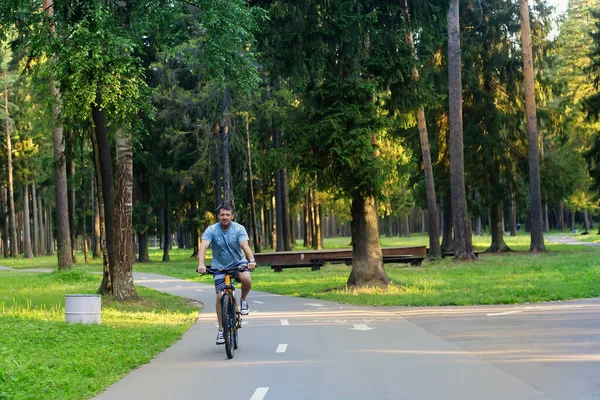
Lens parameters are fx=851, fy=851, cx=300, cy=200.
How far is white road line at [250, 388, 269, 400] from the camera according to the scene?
8.45 meters

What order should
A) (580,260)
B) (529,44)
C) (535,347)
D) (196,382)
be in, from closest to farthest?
1. (196,382)
2. (535,347)
3. (580,260)
4. (529,44)

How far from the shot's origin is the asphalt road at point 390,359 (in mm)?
8719

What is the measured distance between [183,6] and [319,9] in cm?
442

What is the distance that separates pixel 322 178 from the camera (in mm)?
21656

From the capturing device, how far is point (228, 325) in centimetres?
1142

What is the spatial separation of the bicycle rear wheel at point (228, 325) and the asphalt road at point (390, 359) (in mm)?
198

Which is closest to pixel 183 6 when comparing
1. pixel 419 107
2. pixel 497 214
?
pixel 419 107

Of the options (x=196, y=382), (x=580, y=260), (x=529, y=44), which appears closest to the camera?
(x=196, y=382)

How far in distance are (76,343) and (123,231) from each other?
7894 millimetres

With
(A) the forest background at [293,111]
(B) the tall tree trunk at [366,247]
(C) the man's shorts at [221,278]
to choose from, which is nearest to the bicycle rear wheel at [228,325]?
(C) the man's shorts at [221,278]

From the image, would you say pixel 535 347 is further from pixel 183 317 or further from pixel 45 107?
pixel 45 107

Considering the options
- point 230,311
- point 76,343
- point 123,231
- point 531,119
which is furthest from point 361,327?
point 531,119

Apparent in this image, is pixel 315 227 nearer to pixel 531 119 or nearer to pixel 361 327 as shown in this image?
pixel 531 119

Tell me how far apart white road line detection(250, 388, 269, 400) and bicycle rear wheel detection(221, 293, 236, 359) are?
8.08ft
